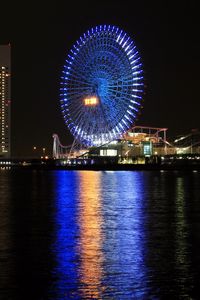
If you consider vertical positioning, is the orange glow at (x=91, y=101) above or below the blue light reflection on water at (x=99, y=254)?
above

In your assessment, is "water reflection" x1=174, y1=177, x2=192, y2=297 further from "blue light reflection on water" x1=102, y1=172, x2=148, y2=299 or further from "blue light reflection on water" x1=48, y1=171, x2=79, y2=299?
"blue light reflection on water" x1=48, y1=171, x2=79, y2=299

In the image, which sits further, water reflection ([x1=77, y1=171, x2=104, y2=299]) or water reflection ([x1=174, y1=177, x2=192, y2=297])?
water reflection ([x1=174, y1=177, x2=192, y2=297])

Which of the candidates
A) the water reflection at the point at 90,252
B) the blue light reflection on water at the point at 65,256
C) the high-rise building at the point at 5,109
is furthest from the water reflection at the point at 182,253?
the high-rise building at the point at 5,109

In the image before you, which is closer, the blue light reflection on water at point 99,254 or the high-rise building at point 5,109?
the blue light reflection on water at point 99,254

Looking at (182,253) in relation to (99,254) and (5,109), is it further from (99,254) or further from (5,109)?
(5,109)

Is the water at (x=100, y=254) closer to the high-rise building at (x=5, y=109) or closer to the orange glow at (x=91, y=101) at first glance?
the orange glow at (x=91, y=101)

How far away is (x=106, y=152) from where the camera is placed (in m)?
98.1

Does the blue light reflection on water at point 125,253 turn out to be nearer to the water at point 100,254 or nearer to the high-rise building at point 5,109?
the water at point 100,254

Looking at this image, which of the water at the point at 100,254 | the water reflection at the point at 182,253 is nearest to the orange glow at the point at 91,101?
the water at the point at 100,254

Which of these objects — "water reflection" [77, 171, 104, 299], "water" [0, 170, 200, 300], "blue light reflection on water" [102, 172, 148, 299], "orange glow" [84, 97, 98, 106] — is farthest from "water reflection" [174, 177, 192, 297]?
"orange glow" [84, 97, 98, 106]

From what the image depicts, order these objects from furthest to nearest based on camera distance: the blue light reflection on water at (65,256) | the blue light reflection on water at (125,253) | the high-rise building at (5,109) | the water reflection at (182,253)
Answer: the high-rise building at (5,109) → the water reflection at (182,253) → the blue light reflection on water at (125,253) → the blue light reflection on water at (65,256)

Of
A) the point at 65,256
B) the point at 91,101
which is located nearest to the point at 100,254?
the point at 65,256

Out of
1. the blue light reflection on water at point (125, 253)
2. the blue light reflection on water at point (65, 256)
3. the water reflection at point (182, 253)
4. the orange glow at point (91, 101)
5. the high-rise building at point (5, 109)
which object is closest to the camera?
the blue light reflection on water at point (65, 256)

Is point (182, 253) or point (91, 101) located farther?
point (91, 101)
